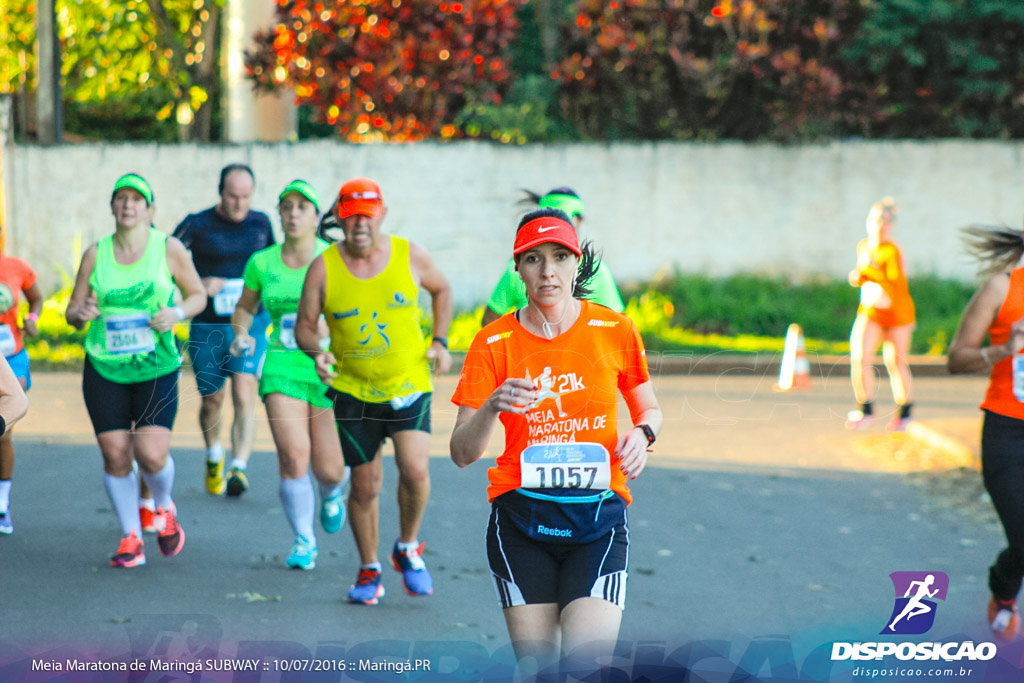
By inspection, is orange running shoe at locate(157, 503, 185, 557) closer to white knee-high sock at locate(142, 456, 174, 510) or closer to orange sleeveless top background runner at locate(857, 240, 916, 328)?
white knee-high sock at locate(142, 456, 174, 510)

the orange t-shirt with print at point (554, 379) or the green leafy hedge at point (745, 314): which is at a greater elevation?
the orange t-shirt with print at point (554, 379)

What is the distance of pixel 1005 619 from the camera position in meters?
5.53

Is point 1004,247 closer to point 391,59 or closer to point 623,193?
point 623,193

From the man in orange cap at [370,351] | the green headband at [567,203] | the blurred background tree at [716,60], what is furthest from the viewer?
the blurred background tree at [716,60]

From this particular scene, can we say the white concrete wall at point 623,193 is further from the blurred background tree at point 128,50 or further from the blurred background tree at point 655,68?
the blurred background tree at point 128,50

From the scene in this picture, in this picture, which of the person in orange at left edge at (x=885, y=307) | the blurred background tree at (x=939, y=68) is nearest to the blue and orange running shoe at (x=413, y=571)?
the person in orange at left edge at (x=885, y=307)

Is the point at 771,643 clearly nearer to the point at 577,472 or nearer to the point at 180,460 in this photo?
the point at 577,472

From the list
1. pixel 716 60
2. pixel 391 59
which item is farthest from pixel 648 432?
pixel 716 60

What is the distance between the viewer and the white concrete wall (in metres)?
17.3

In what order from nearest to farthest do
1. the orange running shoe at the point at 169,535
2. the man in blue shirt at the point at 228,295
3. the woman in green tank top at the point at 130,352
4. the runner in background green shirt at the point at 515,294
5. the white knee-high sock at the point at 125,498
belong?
the runner in background green shirt at the point at 515,294 → the woman in green tank top at the point at 130,352 → the white knee-high sock at the point at 125,498 → the orange running shoe at the point at 169,535 → the man in blue shirt at the point at 228,295

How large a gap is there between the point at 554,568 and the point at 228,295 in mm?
4921

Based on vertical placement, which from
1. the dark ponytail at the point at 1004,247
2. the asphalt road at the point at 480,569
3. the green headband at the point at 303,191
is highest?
the green headband at the point at 303,191

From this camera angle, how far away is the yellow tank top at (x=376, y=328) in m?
6.06

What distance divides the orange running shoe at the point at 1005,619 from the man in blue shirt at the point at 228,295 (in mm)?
4584
